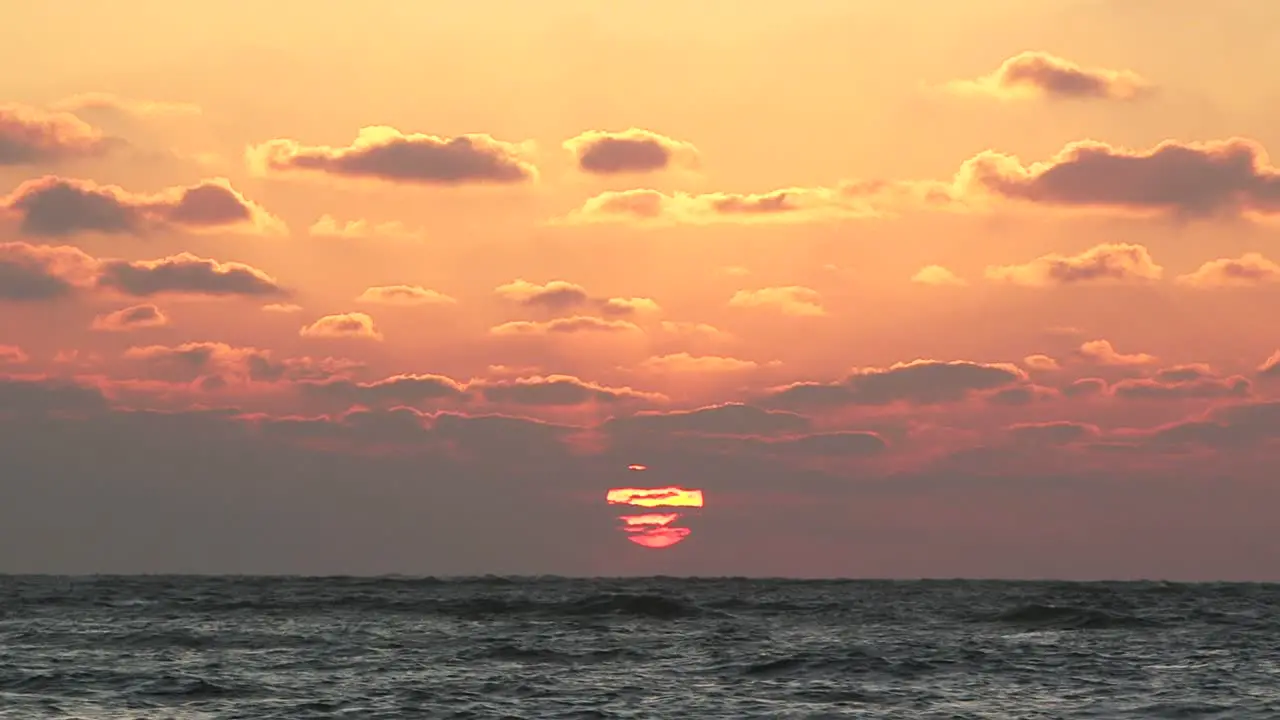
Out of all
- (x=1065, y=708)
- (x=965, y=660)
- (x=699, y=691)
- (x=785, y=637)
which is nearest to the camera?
(x=1065, y=708)

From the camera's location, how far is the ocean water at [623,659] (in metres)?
46.8

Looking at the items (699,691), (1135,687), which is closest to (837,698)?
(699,691)

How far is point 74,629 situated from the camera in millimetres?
77312

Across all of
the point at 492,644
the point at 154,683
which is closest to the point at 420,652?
the point at 492,644

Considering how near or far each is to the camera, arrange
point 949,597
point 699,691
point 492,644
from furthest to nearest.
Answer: point 949,597 → point 492,644 → point 699,691

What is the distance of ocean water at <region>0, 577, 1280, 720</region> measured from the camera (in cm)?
4675

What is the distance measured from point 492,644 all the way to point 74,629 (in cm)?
2329

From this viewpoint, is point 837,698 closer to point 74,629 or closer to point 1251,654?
point 1251,654

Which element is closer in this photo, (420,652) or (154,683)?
(154,683)

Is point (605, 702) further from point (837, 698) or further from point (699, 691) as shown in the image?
point (837, 698)

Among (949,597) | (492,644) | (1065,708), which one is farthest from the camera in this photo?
(949,597)

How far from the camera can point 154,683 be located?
170 feet

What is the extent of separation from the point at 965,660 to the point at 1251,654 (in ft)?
45.5

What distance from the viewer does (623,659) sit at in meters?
63.0
